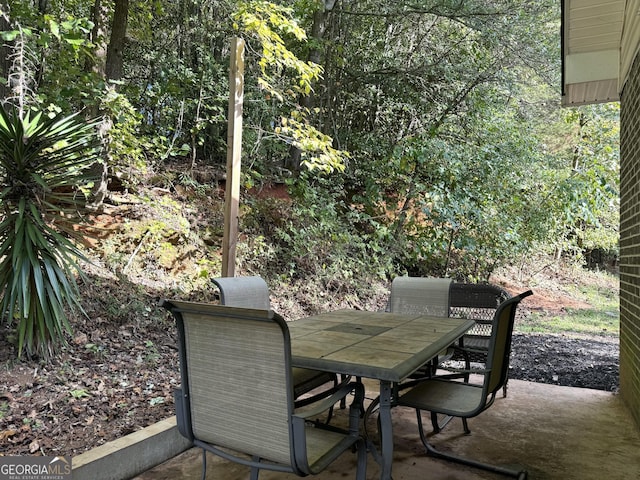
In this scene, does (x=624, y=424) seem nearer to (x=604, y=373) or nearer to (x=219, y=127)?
(x=604, y=373)

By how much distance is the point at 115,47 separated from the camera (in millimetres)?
4969

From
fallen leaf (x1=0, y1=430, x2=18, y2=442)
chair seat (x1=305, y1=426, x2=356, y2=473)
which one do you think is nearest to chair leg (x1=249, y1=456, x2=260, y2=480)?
chair seat (x1=305, y1=426, x2=356, y2=473)

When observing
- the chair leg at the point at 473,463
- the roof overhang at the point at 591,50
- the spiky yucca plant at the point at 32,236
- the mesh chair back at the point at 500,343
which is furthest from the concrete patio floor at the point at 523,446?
the roof overhang at the point at 591,50

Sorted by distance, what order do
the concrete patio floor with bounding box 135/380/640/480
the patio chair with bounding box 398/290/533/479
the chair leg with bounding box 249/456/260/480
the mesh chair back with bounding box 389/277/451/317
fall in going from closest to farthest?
the chair leg with bounding box 249/456/260/480
the patio chair with bounding box 398/290/533/479
the concrete patio floor with bounding box 135/380/640/480
the mesh chair back with bounding box 389/277/451/317

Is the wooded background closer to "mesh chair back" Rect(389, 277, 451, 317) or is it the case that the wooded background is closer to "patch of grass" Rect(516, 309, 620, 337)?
"patch of grass" Rect(516, 309, 620, 337)

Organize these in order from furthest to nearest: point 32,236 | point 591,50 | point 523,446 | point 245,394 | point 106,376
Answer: point 591,50 → point 106,376 → point 32,236 → point 523,446 → point 245,394

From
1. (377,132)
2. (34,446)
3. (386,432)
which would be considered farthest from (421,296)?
(377,132)

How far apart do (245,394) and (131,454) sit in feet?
3.21

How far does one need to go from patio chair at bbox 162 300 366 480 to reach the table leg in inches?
3.3

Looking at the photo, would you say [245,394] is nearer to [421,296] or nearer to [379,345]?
[379,345]

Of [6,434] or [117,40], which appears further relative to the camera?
[117,40]

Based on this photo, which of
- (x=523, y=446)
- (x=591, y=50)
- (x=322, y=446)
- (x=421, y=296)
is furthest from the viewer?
(x=591, y=50)

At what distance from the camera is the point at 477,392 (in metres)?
2.39

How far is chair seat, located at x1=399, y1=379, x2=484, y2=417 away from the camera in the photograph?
83.4 inches
